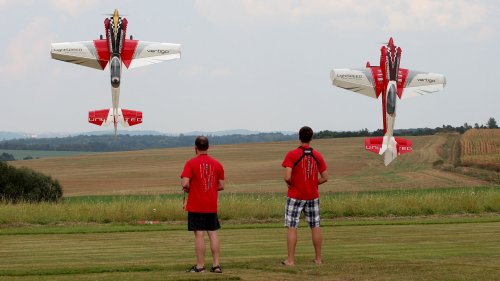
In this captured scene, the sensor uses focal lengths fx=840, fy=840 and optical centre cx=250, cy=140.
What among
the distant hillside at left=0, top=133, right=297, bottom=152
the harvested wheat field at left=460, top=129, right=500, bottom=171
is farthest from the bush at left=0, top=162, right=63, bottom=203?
the distant hillside at left=0, top=133, right=297, bottom=152

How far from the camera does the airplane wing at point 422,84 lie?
2830 centimetres

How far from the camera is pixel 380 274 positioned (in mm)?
10383

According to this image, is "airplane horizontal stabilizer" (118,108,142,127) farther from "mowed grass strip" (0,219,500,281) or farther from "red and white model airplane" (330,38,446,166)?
"red and white model airplane" (330,38,446,166)

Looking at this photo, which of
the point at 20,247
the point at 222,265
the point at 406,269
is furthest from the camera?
the point at 20,247

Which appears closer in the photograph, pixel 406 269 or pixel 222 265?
pixel 406 269

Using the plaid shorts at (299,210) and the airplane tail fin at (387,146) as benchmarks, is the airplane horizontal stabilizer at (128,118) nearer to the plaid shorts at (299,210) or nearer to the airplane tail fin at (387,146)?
the airplane tail fin at (387,146)

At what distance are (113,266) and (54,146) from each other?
290 feet

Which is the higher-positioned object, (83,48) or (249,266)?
(83,48)

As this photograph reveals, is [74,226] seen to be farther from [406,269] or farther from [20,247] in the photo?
[406,269]

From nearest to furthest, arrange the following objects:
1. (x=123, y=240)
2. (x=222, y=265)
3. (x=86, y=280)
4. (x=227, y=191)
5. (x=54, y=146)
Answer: (x=86, y=280)
(x=222, y=265)
(x=123, y=240)
(x=227, y=191)
(x=54, y=146)

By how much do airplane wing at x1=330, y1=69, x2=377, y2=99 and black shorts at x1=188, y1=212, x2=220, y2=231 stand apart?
57.2 ft

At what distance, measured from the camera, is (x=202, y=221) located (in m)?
10.9

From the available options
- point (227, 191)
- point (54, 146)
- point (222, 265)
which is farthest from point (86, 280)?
point (54, 146)

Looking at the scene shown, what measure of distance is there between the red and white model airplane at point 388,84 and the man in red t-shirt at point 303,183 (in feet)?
50.1
